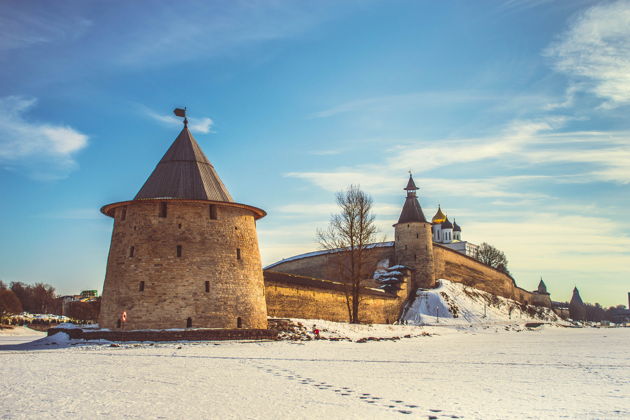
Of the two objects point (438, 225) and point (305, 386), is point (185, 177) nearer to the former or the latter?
point (305, 386)

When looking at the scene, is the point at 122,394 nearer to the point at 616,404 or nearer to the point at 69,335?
the point at 616,404

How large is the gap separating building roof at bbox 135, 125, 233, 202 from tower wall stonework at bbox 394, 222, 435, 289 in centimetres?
3214

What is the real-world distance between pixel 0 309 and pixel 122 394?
4691cm

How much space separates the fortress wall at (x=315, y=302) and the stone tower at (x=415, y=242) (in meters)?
10.3

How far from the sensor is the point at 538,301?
7906 cm

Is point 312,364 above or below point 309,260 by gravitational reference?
below

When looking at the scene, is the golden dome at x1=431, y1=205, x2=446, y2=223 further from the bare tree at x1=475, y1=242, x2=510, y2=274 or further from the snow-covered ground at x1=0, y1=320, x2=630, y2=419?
the snow-covered ground at x1=0, y1=320, x2=630, y2=419

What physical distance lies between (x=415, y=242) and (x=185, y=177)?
3397cm

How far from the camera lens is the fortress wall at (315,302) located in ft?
86.7

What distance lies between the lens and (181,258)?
64.9 feet

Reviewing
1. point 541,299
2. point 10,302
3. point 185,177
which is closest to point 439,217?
point 541,299

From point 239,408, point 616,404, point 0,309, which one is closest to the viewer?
point 239,408

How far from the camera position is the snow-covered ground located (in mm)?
6801

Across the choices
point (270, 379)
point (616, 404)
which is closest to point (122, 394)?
point (270, 379)
